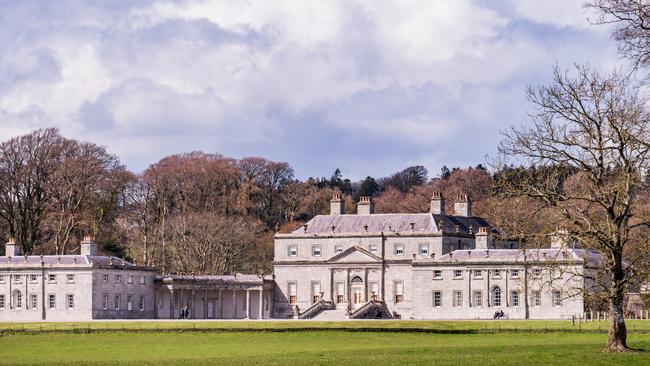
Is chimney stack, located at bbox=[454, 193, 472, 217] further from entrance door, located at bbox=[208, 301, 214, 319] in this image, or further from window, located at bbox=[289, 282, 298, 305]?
entrance door, located at bbox=[208, 301, 214, 319]

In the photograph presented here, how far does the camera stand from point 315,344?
52.3 metres

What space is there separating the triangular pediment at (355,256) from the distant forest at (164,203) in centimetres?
1040

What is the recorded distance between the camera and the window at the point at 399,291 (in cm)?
8881

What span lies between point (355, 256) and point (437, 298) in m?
9.19

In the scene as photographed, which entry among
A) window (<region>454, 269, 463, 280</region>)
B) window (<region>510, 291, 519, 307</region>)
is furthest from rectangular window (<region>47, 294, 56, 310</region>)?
window (<region>510, 291, 519, 307</region>)

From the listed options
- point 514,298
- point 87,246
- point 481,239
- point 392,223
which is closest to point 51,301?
point 87,246

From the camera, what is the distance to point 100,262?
3364 inches

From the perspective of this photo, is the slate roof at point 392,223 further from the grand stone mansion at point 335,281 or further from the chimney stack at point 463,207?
the chimney stack at point 463,207

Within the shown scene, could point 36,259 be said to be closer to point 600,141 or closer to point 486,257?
point 486,257

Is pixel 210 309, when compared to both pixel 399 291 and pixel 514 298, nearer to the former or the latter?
pixel 399 291

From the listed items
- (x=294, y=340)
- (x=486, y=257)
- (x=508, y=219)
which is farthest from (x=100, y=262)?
(x=508, y=219)

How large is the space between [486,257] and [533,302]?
456 cm

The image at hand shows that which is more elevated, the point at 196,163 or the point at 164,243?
the point at 196,163

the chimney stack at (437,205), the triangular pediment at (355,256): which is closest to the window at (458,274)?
the triangular pediment at (355,256)
